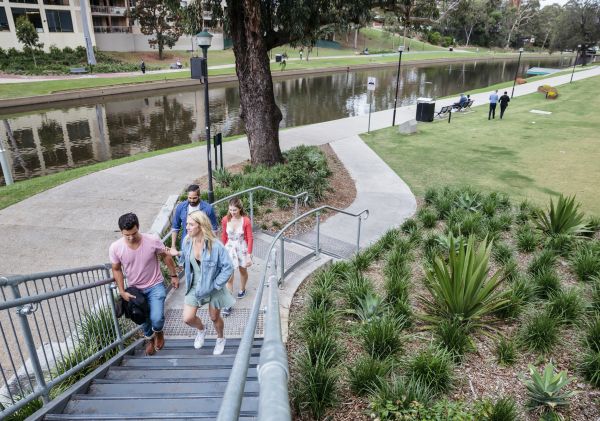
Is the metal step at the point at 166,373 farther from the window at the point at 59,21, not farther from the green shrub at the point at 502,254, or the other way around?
the window at the point at 59,21

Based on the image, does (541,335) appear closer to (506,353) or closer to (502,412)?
(506,353)

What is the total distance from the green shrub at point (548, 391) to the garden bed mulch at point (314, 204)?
5.95 metres

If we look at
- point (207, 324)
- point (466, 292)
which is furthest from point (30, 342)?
point (466, 292)

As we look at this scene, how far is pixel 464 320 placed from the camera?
485cm

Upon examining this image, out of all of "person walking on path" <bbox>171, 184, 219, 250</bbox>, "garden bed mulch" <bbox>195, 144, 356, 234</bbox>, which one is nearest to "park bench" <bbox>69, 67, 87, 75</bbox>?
"garden bed mulch" <bbox>195, 144, 356, 234</bbox>

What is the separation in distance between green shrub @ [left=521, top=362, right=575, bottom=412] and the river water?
14065 millimetres

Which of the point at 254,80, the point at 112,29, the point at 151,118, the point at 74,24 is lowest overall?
the point at 151,118

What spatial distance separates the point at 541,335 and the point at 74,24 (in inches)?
2204

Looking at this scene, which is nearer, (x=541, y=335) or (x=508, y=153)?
(x=541, y=335)

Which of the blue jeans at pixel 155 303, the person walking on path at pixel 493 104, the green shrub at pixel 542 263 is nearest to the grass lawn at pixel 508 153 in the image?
the person walking on path at pixel 493 104

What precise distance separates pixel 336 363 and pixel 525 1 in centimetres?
11956

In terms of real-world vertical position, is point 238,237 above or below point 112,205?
above

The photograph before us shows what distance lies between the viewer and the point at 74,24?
158 feet

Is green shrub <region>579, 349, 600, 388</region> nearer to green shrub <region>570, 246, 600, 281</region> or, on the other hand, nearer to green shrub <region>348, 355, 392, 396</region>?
green shrub <region>348, 355, 392, 396</region>
